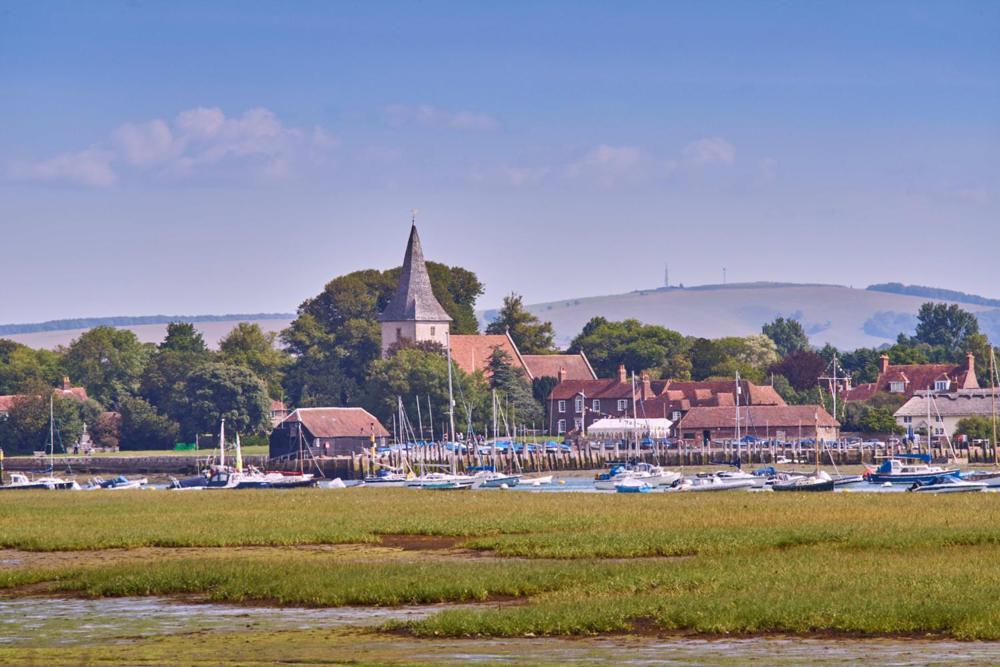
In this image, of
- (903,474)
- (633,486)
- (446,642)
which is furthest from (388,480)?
(446,642)

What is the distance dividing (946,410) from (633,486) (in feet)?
288

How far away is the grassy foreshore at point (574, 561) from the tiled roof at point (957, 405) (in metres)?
114

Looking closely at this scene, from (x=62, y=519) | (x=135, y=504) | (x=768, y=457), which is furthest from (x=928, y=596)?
(x=768, y=457)

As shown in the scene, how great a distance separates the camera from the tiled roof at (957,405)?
19500cm

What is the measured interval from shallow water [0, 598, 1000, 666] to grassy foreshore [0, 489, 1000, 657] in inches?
42.1

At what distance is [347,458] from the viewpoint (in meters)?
187

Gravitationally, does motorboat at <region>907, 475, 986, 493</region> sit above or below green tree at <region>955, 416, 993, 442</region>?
below

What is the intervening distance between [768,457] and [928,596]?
140m

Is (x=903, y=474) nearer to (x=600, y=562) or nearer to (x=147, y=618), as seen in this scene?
(x=600, y=562)

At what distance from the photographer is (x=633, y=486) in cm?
11831

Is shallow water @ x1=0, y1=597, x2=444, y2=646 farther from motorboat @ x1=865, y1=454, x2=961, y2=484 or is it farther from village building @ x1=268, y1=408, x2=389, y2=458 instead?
village building @ x1=268, y1=408, x2=389, y2=458

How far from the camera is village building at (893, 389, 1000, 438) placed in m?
194

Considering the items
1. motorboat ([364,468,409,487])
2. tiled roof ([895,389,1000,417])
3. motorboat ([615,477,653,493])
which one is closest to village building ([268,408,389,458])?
motorboat ([364,468,409,487])

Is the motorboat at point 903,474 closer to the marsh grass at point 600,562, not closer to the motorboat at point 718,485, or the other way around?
the motorboat at point 718,485
